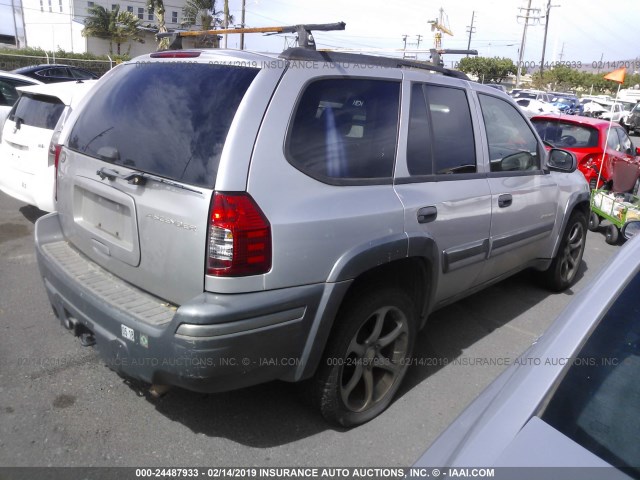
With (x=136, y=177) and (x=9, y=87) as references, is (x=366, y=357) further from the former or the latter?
(x=9, y=87)

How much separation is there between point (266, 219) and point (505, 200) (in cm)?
214

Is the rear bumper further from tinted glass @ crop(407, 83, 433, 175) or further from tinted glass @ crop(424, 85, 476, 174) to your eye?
tinted glass @ crop(424, 85, 476, 174)

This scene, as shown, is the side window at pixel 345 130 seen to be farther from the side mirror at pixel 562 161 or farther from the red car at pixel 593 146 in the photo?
the red car at pixel 593 146

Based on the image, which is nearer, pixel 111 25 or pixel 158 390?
pixel 158 390

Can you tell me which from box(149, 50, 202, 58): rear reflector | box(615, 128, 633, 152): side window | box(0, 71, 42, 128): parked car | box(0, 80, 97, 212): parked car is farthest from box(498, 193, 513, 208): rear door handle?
box(0, 71, 42, 128): parked car

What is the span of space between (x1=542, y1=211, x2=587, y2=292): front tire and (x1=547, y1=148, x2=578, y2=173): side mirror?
60cm

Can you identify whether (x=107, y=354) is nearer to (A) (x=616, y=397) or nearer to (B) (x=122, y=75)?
(B) (x=122, y=75)

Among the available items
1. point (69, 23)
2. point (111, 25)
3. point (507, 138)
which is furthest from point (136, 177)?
point (69, 23)

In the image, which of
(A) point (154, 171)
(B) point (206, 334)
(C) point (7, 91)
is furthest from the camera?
(C) point (7, 91)

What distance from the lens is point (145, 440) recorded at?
2.67 meters

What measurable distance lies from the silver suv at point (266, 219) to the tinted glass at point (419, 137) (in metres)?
0.01

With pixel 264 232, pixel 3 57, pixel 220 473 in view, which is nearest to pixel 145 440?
pixel 220 473

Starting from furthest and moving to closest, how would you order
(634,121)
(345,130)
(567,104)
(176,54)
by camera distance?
(567,104) → (634,121) → (176,54) → (345,130)

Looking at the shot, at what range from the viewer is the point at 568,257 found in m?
5.20
